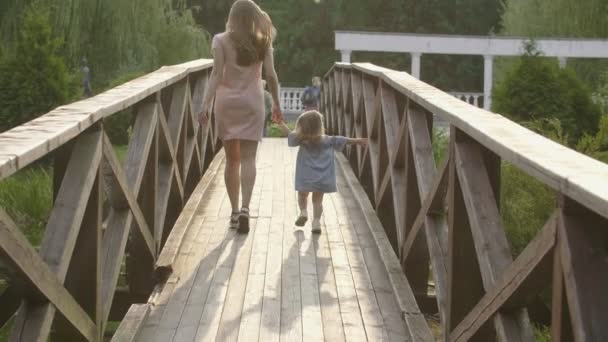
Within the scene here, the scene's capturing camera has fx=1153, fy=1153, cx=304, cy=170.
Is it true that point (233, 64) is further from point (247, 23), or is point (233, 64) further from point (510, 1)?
point (510, 1)

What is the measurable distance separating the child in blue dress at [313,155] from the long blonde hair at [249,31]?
64cm

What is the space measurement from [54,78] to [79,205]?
1380 centimetres

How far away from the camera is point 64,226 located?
138 inches

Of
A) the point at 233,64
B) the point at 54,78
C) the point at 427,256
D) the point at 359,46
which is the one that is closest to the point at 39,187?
the point at 54,78

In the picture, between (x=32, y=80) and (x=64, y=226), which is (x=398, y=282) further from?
(x=32, y=80)

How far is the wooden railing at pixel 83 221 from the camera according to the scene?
10.4ft

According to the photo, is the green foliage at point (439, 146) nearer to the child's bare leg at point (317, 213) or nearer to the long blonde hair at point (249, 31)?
the child's bare leg at point (317, 213)

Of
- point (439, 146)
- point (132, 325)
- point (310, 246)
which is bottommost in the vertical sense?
point (439, 146)

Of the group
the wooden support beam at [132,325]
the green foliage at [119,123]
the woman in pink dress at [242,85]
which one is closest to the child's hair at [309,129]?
the woman in pink dress at [242,85]

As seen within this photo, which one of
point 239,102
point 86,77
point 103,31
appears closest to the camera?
point 239,102

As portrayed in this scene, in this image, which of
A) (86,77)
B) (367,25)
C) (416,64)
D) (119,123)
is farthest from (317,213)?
(367,25)

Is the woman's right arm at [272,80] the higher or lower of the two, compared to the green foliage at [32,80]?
higher

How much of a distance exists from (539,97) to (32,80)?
7.36 metres

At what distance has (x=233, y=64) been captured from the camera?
242 inches
